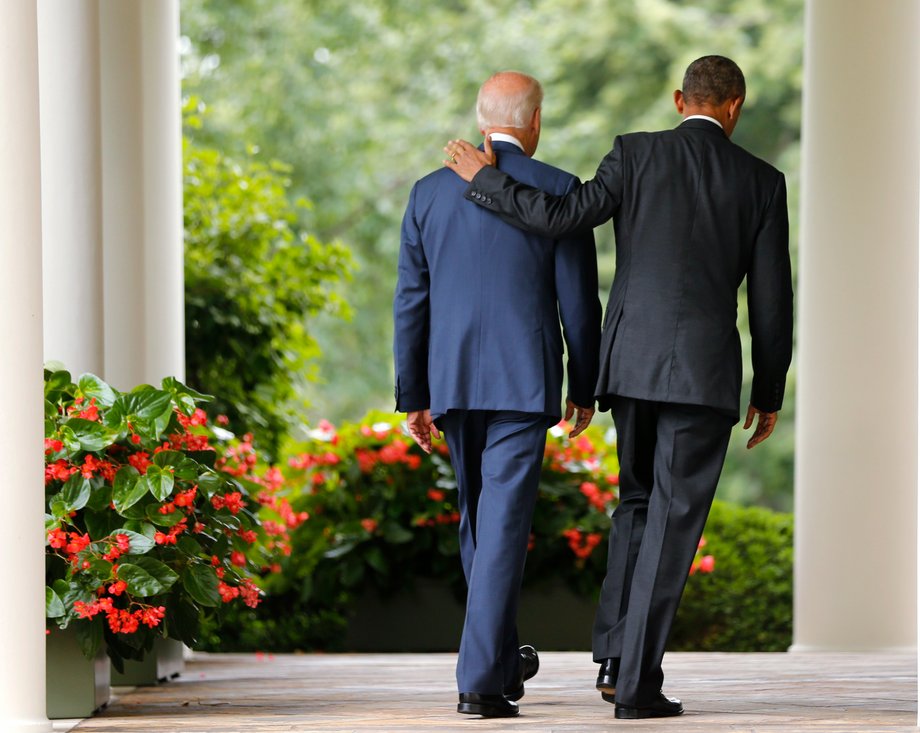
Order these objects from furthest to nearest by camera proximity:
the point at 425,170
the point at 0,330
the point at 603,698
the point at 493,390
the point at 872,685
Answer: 1. the point at 425,170
2. the point at 872,685
3. the point at 603,698
4. the point at 493,390
5. the point at 0,330

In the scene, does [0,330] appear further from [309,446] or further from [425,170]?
[425,170]

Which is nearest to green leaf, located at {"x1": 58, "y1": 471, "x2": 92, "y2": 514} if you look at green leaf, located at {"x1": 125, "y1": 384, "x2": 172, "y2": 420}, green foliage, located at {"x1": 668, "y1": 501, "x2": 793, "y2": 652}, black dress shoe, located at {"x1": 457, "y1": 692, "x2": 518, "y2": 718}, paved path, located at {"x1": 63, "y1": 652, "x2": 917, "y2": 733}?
green leaf, located at {"x1": 125, "y1": 384, "x2": 172, "y2": 420}

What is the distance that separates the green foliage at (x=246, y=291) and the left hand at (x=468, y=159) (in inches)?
117

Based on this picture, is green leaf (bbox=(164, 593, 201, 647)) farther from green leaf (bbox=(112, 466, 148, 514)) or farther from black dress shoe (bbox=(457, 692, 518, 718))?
black dress shoe (bbox=(457, 692, 518, 718))

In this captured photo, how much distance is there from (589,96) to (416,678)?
1050 cm

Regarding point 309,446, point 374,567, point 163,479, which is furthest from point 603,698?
point 309,446

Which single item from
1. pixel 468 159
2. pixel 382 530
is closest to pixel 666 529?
pixel 468 159

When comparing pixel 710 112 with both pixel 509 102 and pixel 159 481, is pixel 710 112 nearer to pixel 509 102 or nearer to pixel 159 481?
pixel 509 102

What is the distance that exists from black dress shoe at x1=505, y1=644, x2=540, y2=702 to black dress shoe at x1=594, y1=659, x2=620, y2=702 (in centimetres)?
19

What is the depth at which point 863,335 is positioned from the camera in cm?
591

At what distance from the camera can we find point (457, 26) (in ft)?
46.1

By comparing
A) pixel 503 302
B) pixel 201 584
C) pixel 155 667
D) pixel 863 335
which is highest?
pixel 503 302

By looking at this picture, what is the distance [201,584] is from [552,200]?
4.84 feet

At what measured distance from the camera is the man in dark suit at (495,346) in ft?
12.1
